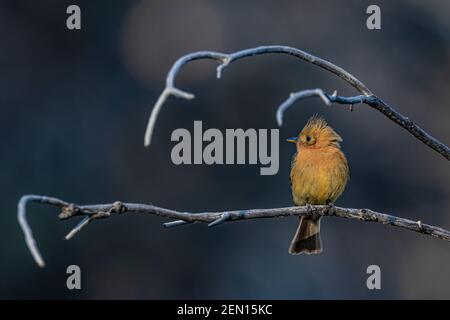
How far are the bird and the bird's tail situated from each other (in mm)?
361

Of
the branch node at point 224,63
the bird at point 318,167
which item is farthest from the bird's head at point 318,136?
the branch node at point 224,63

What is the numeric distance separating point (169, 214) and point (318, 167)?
2841 millimetres

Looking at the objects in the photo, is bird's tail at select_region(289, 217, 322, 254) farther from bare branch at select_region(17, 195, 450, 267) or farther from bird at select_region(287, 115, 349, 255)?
bare branch at select_region(17, 195, 450, 267)

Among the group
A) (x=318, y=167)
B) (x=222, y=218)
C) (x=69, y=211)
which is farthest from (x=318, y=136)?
(x=69, y=211)

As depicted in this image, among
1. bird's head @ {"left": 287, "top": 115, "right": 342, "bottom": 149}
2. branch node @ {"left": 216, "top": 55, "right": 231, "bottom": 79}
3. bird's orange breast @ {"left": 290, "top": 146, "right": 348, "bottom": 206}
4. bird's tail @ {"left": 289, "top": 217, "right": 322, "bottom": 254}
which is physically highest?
bird's head @ {"left": 287, "top": 115, "right": 342, "bottom": 149}

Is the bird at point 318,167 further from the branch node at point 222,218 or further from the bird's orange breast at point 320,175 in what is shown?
the branch node at point 222,218

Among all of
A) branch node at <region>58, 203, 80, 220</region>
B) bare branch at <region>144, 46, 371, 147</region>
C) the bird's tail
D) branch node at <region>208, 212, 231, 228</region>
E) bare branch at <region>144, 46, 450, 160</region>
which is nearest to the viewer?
bare branch at <region>144, 46, 371, 147</region>

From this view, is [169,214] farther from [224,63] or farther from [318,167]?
[318,167]

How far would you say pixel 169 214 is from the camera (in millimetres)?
3467

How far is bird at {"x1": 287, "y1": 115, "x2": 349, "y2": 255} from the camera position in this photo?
6129 mm

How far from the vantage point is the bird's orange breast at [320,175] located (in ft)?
20.1

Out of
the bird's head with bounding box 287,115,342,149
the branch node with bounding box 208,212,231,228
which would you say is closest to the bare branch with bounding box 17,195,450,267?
the branch node with bounding box 208,212,231,228

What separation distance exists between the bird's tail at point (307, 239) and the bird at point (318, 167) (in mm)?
361

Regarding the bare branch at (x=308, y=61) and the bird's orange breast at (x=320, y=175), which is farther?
the bird's orange breast at (x=320, y=175)
